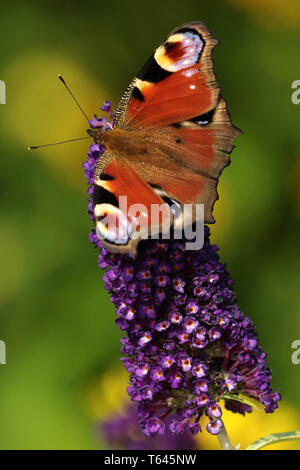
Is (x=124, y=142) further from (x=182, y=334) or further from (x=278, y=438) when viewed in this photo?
(x=278, y=438)

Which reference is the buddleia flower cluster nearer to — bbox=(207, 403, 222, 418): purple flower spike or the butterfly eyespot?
bbox=(207, 403, 222, 418): purple flower spike

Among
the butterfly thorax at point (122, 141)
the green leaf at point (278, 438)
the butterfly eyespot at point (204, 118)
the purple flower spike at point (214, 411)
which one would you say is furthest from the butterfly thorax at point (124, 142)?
the green leaf at point (278, 438)

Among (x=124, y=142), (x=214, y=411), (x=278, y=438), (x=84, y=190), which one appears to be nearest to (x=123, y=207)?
(x=124, y=142)

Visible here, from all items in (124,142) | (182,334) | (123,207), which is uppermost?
(124,142)

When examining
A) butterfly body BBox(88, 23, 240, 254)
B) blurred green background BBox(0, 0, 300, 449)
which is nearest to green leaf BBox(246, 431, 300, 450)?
butterfly body BBox(88, 23, 240, 254)

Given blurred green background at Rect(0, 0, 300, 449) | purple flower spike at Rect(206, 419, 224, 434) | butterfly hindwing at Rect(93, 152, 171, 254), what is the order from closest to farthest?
butterfly hindwing at Rect(93, 152, 171, 254), purple flower spike at Rect(206, 419, 224, 434), blurred green background at Rect(0, 0, 300, 449)

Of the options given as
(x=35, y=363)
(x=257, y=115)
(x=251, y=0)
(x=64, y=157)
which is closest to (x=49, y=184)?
(x=64, y=157)

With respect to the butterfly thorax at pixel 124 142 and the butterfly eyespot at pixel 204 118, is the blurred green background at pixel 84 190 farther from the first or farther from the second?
the butterfly eyespot at pixel 204 118
